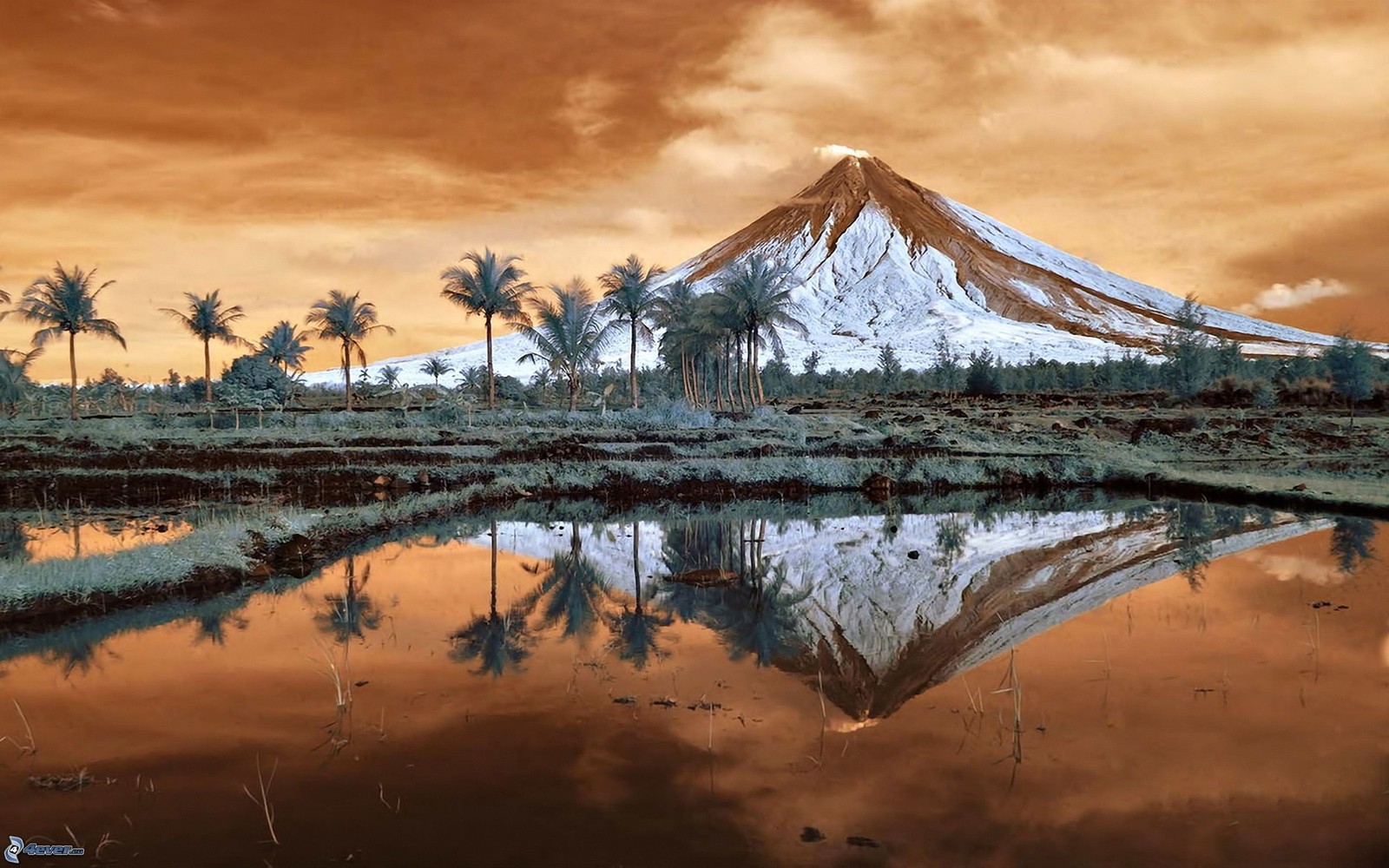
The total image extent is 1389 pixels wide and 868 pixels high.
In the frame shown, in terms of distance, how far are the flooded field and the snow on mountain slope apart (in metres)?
109

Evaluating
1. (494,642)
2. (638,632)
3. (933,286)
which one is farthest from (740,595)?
(933,286)

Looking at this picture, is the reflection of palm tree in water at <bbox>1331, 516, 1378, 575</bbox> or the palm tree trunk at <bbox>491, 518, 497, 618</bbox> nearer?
the palm tree trunk at <bbox>491, 518, 497, 618</bbox>

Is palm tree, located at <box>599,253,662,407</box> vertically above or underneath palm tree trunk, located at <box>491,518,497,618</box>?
above

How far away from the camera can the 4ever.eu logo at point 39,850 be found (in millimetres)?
4551

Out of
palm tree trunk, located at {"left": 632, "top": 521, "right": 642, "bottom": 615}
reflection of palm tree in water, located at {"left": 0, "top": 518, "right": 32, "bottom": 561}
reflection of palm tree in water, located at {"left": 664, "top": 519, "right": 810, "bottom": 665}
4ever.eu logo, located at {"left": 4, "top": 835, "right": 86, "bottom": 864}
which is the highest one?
reflection of palm tree in water, located at {"left": 0, "top": 518, "right": 32, "bottom": 561}

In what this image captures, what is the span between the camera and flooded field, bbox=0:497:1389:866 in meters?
4.84

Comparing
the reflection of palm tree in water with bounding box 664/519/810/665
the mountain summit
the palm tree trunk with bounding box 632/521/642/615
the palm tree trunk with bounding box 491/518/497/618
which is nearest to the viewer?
the reflection of palm tree in water with bounding box 664/519/810/665

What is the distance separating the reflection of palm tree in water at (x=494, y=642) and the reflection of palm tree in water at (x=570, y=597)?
33cm

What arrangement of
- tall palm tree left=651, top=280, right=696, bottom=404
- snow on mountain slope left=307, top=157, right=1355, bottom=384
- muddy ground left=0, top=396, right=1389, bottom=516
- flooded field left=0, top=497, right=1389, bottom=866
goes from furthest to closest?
snow on mountain slope left=307, top=157, right=1355, bottom=384
tall palm tree left=651, top=280, right=696, bottom=404
muddy ground left=0, top=396, right=1389, bottom=516
flooded field left=0, top=497, right=1389, bottom=866

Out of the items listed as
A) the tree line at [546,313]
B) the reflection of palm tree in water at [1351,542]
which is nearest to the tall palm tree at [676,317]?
the tree line at [546,313]

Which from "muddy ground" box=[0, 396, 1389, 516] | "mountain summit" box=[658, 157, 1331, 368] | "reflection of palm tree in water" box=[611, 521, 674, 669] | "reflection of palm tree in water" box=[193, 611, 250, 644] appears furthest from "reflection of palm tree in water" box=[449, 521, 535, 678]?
"mountain summit" box=[658, 157, 1331, 368]

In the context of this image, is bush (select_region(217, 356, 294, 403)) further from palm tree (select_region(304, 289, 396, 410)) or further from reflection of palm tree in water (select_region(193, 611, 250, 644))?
reflection of palm tree in water (select_region(193, 611, 250, 644))

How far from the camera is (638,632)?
365 inches

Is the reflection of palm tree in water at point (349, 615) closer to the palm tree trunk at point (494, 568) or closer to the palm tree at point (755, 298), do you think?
the palm tree trunk at point (494, 568)
